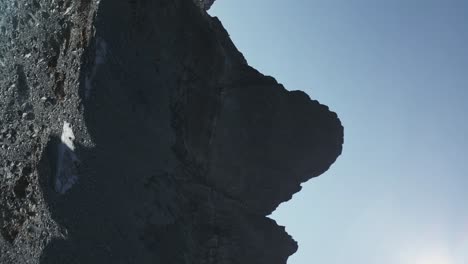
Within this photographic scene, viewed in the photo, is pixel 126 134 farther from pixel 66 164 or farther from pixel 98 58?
pixel 98 58

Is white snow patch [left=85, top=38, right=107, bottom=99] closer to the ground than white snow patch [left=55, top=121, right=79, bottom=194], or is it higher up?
higher up

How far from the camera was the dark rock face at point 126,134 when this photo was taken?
13.8 ft

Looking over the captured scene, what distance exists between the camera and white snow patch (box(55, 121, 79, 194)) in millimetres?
4176

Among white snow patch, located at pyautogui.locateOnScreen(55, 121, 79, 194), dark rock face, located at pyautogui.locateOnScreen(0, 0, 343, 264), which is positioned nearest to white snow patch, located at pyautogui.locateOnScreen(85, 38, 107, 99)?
dark rock face, located at pyautogui.locateOnScreen(0, 0, 343, 264)

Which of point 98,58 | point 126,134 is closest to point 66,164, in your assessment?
point 126,134

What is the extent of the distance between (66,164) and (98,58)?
0.84m

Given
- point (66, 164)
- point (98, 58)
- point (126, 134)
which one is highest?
point (98, 58)

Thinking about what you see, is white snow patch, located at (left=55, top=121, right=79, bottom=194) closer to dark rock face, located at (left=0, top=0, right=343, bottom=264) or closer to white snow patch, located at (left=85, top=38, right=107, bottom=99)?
dark rock face, located at (left=0, top=0, right=343, bottom=264)

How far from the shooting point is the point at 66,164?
13.8 feet

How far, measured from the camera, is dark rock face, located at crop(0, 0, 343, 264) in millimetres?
4195

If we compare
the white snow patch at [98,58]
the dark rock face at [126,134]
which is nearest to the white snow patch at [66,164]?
the dark rock face at [126,134]

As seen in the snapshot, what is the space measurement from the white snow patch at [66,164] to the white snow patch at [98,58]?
1.14 feet

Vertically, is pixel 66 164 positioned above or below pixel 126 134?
below

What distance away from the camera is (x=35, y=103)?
4.53 metres
